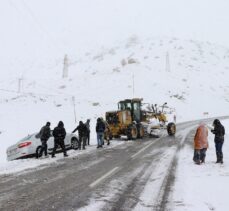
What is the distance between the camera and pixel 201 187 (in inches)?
350

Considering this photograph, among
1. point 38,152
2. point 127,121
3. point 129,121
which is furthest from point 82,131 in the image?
point 129,121

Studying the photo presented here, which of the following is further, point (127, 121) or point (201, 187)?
point (127, 121)

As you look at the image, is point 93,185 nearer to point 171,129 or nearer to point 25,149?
point 25,149

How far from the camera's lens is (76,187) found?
9.28 metres

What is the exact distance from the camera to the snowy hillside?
4009cm

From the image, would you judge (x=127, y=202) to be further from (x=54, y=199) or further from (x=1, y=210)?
(x=1, y=210)

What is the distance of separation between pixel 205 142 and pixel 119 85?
50399 millimetres

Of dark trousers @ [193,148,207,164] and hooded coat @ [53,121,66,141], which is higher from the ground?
hooded coat @ [53,121,66,141]

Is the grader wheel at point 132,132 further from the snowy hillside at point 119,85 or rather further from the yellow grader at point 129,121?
the snowy hillside at point 119,85

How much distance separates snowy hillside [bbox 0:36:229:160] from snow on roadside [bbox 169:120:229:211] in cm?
1307

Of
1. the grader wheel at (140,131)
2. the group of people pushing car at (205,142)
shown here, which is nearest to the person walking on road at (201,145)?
the group of people pushing car at (205,142)

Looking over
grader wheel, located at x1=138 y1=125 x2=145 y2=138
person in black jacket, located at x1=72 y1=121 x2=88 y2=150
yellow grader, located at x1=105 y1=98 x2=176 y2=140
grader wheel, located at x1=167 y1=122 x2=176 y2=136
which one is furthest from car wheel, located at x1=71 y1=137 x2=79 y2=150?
grader wheel, located at x1=167 y1=122 x2=176 y2=136

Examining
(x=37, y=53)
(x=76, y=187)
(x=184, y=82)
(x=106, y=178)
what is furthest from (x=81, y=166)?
(x=37, y=53)

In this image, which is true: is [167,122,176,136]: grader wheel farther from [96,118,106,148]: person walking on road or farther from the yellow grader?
[96,118,106,148]: person walking on road
